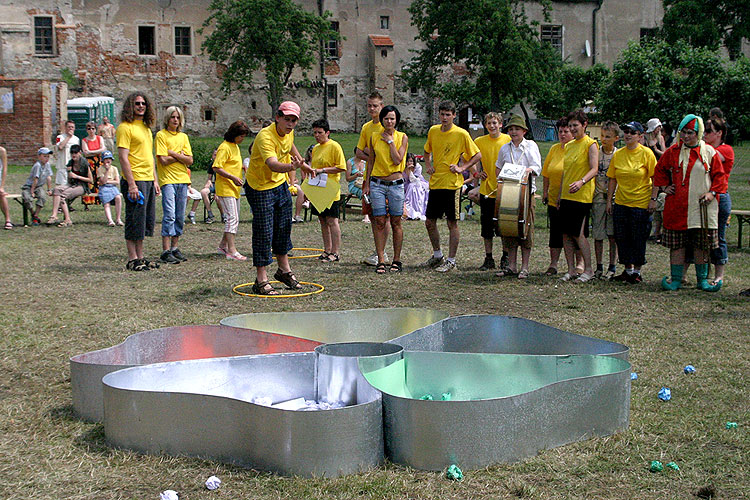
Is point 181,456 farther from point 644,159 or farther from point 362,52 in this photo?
point 362,52

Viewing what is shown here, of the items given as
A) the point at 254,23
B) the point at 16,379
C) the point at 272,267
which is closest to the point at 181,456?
the point at 16,379

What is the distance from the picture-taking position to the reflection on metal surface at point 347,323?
623 centimetres

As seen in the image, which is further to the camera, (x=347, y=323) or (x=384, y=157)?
(x=384, y=157)

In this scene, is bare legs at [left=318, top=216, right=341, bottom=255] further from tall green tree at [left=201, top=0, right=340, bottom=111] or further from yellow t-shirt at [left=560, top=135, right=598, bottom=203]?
tall green tree at [left=201, top=0, right=340, bottom=111]

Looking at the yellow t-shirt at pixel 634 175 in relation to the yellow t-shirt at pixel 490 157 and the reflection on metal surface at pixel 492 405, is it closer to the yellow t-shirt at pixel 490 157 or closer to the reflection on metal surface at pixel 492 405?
the yellow t-shirt at pixel 490 157

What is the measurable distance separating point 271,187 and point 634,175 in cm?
392

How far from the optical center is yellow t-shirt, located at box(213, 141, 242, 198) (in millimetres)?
10805

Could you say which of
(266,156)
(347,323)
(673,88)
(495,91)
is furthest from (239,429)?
(495,91)

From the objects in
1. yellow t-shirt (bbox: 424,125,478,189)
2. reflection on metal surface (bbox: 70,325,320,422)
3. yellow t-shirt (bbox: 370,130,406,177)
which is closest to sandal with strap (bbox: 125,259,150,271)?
yellow t-shirt (bbox: 370,130,406,177)

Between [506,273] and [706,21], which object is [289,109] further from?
[706,21]

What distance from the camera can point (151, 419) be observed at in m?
4.22

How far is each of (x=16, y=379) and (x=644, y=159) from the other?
666 centimetres

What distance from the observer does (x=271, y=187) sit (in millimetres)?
8156

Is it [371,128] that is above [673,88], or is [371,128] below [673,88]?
below
